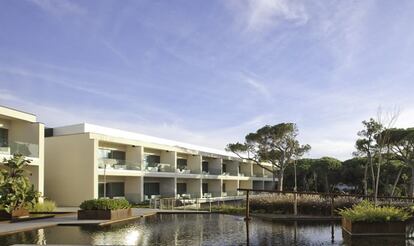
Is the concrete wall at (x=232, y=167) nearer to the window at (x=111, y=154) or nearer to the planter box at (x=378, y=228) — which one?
the window at (x=111, y=154)

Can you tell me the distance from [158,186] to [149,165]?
5586mm

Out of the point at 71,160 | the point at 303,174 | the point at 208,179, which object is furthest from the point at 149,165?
the point at 303,174

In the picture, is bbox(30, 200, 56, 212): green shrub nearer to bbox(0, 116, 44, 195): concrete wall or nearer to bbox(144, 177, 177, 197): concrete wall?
bbox(0, 116, 44, 195): concrete wall

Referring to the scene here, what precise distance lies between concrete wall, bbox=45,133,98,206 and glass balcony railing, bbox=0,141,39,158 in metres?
5.92

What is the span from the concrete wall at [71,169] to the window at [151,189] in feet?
32.6

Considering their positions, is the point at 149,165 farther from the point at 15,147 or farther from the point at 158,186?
the point at 15,147

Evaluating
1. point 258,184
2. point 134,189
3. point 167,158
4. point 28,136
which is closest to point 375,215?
point 28,136

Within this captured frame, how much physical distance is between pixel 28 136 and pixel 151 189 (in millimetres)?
17684

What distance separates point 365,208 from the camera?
15.7 meters

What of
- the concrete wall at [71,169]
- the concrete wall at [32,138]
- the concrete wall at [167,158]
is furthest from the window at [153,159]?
the concrete wall at [32,138]

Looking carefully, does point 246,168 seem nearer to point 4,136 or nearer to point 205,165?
point 205,165

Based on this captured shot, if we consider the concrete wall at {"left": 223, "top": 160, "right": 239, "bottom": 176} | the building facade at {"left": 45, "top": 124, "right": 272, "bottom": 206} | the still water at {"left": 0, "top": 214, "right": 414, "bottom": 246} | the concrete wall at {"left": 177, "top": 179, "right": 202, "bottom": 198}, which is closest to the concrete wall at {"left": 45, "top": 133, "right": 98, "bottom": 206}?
the building facade at {"left": 45, "top": 124, "right": 272, "bottom": 206}

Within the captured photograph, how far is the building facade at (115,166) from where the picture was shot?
112 feet

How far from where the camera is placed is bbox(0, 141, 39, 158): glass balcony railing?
25.6m
